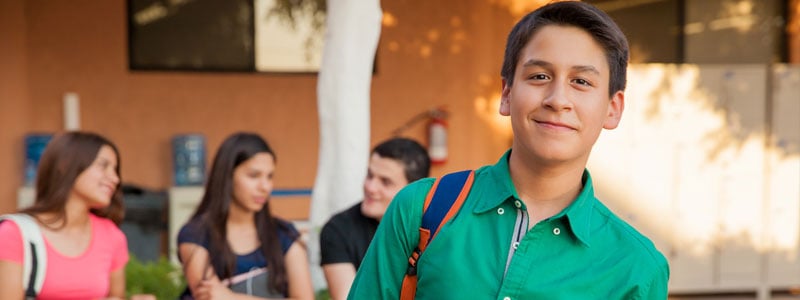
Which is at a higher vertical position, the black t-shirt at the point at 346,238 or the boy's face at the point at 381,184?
the boy's face at the point at 381,184

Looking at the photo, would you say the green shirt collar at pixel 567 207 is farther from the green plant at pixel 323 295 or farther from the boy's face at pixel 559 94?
the green plant at pixel 323 295

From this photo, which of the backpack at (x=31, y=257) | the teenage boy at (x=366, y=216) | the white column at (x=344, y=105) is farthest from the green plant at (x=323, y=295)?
the backpack at (x=31, y=257)

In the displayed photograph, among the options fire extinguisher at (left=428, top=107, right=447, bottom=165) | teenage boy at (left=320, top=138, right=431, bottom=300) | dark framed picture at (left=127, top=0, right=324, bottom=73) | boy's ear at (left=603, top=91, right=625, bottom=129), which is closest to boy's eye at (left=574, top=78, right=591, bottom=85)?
boy's ear at (left=603, top=91, right=625, bottom=129)

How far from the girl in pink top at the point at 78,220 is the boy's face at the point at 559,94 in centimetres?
262

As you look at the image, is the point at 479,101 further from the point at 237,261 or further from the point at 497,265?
the point at 497,265

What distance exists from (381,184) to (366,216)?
7.0 inches

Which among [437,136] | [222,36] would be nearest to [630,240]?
[437,136]

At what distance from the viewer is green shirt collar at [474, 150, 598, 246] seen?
6.52 feet

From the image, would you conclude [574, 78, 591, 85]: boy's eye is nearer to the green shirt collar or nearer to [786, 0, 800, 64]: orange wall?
the green shirt collar

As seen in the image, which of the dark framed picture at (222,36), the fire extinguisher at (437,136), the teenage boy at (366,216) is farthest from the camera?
the fire extinguisher at (437,136)

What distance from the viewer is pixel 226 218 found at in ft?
15.7

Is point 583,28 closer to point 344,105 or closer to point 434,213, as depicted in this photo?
point 434,213

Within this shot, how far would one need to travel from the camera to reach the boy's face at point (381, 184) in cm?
450

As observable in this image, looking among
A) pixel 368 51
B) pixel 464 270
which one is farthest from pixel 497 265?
pixel 368 51
